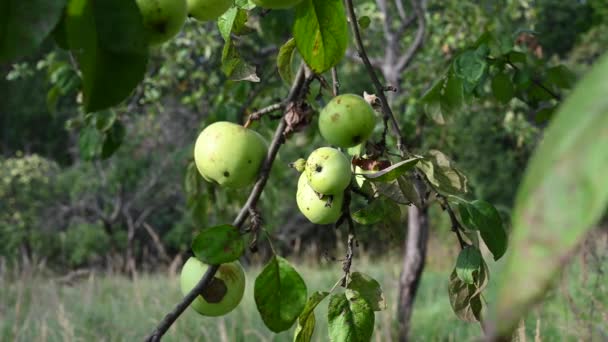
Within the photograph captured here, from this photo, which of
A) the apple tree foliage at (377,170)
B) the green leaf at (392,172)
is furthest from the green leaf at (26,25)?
the green leaf at (392,172)

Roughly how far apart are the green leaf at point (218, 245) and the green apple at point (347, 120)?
161 millimetres

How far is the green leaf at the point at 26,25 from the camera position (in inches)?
12.1

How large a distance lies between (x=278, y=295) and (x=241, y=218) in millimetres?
94

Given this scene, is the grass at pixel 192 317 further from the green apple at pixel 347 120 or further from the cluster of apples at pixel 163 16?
the cluster of apples at pixel 163 16

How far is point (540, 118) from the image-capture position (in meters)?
1.39

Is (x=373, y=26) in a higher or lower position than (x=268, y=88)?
lower

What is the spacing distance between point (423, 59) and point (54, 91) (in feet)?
8.16

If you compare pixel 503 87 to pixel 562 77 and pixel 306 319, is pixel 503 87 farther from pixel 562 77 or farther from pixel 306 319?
pixel 306 319

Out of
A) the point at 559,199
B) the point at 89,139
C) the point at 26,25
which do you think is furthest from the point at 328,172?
the point at 89,139

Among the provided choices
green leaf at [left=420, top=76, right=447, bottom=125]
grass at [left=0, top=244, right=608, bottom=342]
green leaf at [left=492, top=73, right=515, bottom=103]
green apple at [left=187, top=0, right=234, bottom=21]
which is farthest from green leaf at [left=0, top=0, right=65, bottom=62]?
grass at [left=0, top=244, right=608, bottom=342]

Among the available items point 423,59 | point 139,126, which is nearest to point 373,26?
point 423,59

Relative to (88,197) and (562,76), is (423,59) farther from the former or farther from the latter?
(88,197)

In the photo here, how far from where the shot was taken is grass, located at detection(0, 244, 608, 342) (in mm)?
2363

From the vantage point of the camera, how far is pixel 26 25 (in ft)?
1.02
